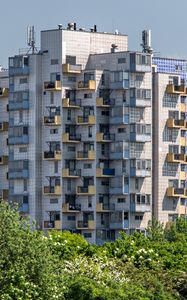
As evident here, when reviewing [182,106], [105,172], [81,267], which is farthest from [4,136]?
[81,267]

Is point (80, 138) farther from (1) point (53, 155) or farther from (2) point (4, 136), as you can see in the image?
Result: (2) point (4, 136)

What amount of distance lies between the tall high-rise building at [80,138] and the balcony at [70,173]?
7 cm

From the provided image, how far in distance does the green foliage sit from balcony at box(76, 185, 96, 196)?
40648 millimetres

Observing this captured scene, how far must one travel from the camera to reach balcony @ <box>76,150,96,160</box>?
137625 mm

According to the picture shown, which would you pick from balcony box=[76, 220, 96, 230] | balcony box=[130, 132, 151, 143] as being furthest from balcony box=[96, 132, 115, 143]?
balcony box=[76, 220, 96, 230]

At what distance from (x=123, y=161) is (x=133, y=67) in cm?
644

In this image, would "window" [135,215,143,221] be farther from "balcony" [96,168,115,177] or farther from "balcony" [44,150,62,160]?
"balcony" [44,150,62,160]

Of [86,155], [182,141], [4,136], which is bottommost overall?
[86,155]

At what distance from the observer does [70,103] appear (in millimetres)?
137500

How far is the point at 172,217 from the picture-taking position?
142 meters

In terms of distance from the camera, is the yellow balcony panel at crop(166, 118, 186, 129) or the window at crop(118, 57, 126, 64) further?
the yellow balcony panel at crop(166, 118, 186, 129)

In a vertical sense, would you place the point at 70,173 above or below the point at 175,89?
below

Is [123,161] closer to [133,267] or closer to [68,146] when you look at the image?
[68,146]

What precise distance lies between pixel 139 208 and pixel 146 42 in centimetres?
1476
